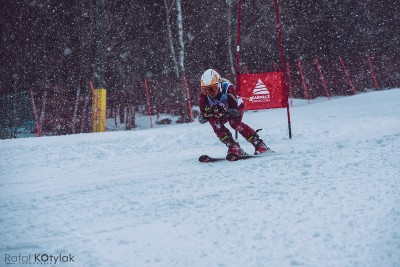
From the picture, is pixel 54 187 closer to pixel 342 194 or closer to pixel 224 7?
pixel 342 194

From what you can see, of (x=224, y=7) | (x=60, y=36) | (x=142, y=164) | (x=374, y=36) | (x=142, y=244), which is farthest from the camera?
(x=374, y=36)

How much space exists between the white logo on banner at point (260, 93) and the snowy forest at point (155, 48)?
308 inches

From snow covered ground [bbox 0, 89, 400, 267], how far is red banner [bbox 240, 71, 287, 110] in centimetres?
228

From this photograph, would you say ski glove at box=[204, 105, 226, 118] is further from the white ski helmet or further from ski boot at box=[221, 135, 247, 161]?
ski boot at box=[221, 135, 247, 161]

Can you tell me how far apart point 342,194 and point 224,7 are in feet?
80.9

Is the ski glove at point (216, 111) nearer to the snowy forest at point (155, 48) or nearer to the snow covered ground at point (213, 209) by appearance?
the snow covered ground at point (213, 209)

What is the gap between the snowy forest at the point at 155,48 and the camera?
18.8 meters

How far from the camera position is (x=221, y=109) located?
682 centimetres

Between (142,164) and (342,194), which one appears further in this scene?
(142,164)

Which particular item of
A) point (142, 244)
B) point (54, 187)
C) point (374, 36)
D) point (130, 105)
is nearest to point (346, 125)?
point (54, 187)

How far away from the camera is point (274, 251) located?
2.97 meters

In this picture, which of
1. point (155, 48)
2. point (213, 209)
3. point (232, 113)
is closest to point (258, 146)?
point (232, 113)

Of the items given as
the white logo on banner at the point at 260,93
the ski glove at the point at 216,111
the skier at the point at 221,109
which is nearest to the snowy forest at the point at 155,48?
the white logo on banner at the point at 260,93

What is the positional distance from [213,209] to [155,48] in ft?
76.1
